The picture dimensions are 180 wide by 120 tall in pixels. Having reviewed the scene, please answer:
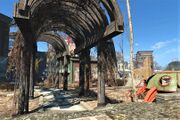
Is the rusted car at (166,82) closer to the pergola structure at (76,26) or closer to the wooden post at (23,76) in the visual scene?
the pergola structure at (76,26)

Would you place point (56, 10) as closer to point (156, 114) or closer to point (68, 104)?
point (68, 104)

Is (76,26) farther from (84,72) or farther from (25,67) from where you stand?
(25,67)

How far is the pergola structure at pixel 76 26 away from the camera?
297 inches

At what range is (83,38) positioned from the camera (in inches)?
454

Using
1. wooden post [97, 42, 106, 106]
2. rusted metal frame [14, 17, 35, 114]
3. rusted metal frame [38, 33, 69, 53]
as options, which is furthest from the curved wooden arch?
rusted metal frame [38, 33, 69, 53]

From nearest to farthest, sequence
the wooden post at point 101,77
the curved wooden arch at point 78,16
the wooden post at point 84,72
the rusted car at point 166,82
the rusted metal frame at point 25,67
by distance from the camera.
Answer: the curved wooden arch at point 78,16
the rusted metal frame at point 25,67
the wooden post at point 101,77
the rusted car at point 166,82
the wooden post at point 84,72

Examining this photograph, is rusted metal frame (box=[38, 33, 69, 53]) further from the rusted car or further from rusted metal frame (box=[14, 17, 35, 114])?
rusted metal frame (box=[14, 17, 35, 114])

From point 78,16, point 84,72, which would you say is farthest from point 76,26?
point 84,72

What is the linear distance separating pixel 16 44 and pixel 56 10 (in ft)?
9.78

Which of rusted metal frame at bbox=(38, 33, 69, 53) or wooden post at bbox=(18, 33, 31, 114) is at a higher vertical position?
rusted metal frame at bbox=(38, 33, 69, 53)

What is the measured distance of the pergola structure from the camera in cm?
755

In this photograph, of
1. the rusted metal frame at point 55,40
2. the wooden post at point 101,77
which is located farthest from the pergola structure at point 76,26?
the rusted metal frame at point 55,40

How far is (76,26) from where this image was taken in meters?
11.4

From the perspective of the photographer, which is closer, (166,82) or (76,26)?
(76,26)
